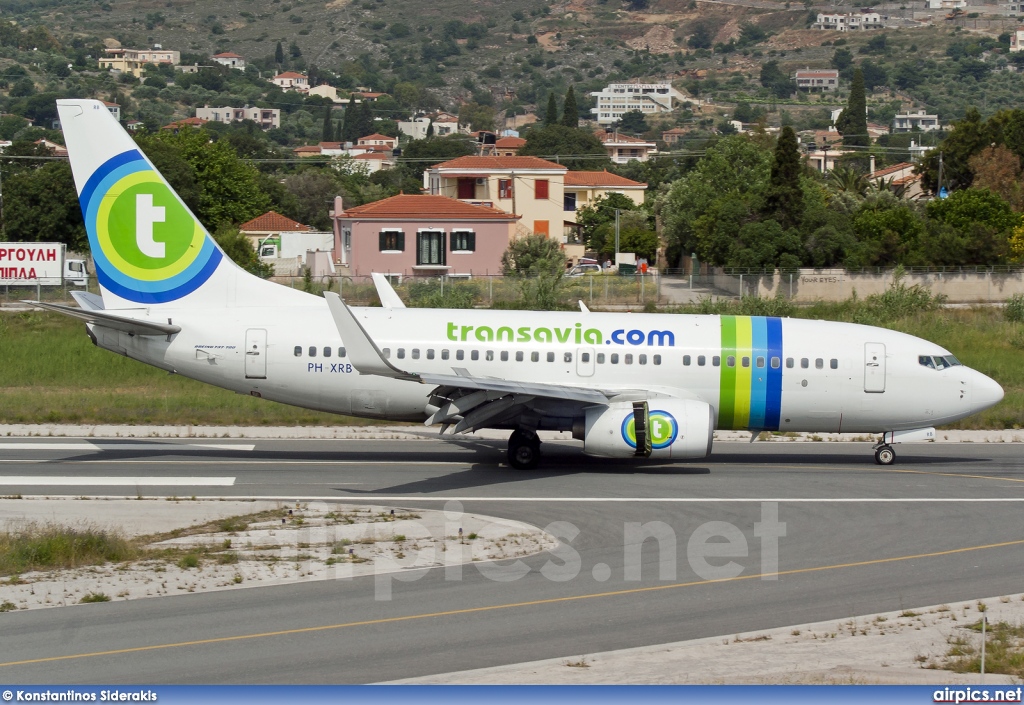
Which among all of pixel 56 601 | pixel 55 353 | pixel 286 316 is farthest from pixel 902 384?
pixel 55 353

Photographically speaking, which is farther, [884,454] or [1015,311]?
[1015,311]

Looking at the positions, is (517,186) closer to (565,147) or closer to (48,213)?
(48,213)

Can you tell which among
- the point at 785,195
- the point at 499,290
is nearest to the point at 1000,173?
the point at 785,195

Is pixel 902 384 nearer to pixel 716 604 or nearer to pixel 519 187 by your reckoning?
pixel 716 604

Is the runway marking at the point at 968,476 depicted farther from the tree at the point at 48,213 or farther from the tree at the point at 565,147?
the tree at the point at 565,147

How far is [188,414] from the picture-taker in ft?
113

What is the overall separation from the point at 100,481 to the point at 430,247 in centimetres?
5494

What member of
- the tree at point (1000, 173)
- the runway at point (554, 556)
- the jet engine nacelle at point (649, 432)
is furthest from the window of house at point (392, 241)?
the jet engine nacelle at point (649, 432)

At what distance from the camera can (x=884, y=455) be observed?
95.6ft

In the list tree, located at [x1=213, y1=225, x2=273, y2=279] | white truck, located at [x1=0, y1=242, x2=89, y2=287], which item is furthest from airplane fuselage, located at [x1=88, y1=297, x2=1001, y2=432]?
tree, located at [x1=213, y1=225, x2=273, y2=279]

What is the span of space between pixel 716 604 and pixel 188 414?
2079 cm

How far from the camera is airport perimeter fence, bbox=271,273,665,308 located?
51.9 metres

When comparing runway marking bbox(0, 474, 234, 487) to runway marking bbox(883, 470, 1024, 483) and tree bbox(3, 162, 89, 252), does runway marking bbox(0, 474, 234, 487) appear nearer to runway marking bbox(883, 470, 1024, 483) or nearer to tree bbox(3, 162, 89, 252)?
runway marking bbox(883, 470, 1024, 483)

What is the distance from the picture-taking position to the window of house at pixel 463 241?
80012 mm
